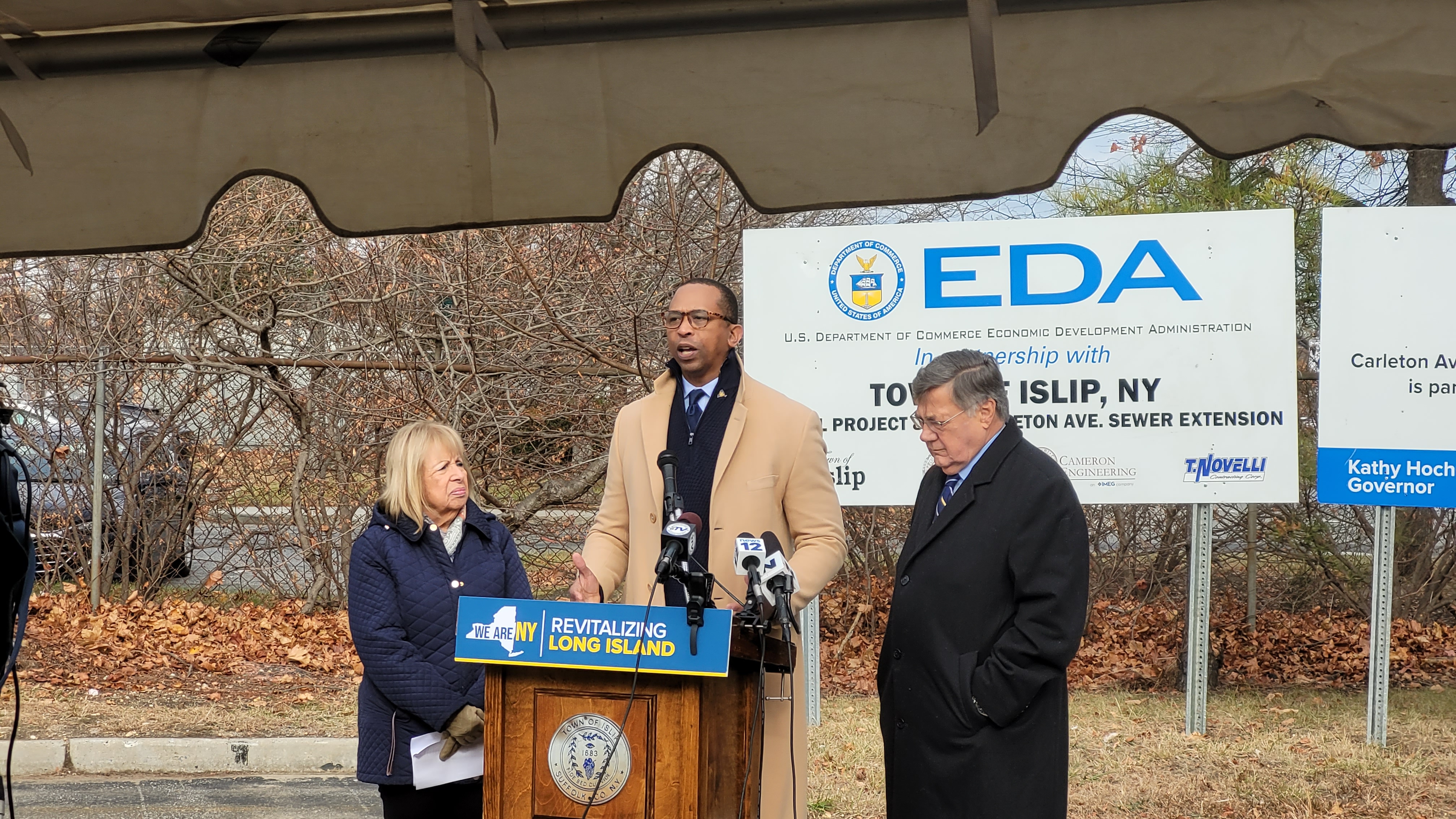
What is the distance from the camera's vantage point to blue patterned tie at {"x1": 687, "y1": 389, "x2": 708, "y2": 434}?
4.05 metres

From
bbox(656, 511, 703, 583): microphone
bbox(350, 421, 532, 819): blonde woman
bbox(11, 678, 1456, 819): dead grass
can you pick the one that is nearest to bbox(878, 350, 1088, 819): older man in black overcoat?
bbox(656, 511, 703, 583): microphone

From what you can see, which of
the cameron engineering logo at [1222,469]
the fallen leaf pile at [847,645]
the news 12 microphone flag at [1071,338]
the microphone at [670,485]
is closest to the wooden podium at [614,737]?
the microphone at [670,485]

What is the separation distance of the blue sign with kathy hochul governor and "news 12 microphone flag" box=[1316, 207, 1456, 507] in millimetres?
5094

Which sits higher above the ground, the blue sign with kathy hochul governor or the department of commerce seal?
the blue sign with kathy hochul governor

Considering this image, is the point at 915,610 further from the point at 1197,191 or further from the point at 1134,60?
the point at 1197,191

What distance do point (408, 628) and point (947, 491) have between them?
5.40 feet

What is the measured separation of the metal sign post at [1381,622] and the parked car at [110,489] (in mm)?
8607

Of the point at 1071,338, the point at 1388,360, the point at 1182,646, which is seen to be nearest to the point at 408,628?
the point at 1071,338

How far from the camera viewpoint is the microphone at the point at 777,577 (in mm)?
2893

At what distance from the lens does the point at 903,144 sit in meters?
3.49

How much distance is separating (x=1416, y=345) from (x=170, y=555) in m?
9.12

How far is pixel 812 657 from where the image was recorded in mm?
7141

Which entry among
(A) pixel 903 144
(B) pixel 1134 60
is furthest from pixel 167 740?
(B) pixel 1134 60

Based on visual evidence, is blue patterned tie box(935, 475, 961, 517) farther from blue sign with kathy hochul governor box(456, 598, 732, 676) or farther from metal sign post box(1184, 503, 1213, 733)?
metal sign post box(1184, 503, 1213, 733)
